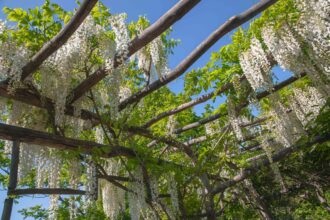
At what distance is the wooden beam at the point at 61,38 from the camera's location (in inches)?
107

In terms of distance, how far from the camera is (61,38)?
3100mm

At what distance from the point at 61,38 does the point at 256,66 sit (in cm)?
262

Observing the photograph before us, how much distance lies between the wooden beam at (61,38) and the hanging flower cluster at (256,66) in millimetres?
2498

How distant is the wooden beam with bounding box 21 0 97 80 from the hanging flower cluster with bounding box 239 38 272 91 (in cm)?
250

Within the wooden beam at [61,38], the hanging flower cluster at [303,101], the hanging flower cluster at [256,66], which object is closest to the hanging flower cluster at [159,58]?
the hanging flower cluster at [256,66]

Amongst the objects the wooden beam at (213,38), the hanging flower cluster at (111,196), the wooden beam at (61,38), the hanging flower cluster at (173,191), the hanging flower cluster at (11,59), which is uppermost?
the hanging flower cluster at (11,59)

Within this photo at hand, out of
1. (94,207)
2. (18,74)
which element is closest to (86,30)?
(18,74)

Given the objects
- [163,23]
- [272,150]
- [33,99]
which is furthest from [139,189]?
[272,150]

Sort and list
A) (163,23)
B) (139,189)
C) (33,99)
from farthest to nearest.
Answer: (139,189)
(33,99)
(163,23)

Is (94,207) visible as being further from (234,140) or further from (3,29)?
(3,29)

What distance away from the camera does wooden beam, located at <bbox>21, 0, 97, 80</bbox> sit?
2.73m

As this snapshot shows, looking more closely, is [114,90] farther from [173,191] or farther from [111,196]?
[111,196]

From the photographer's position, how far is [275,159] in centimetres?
516

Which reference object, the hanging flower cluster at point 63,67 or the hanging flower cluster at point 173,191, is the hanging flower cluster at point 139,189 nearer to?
the hanging flower cluster at point 173,191
